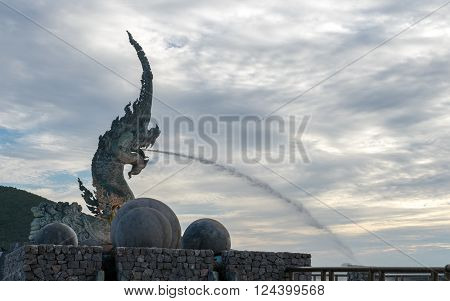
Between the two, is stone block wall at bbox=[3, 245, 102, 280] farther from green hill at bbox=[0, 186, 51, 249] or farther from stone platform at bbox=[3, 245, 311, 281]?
green hill at bbox=[0, 186, 51, 249]

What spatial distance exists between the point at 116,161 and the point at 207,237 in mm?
12699

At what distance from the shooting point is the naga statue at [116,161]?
3381 cm

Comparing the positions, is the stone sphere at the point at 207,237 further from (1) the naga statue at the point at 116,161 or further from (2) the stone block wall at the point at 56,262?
(1) the naga statue at the point at 116,161

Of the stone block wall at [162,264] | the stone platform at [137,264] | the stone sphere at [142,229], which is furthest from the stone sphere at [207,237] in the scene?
the stone block wall at [162,264]

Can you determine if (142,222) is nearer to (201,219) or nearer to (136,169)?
(201,219)

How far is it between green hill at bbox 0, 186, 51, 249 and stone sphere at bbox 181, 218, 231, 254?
4503cm

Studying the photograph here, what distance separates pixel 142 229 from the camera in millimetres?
19953

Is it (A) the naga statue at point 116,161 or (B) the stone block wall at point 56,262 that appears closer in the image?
(B) the stone block wall at point 56,262

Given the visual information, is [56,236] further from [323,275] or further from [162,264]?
[323,275]

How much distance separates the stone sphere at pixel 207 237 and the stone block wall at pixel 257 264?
5.45ft

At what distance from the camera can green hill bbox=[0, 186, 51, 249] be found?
68.4 m

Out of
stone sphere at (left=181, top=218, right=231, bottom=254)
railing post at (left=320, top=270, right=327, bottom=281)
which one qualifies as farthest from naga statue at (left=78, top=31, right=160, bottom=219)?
railing post at (left=320, top=270, right=327, bottom=281)
